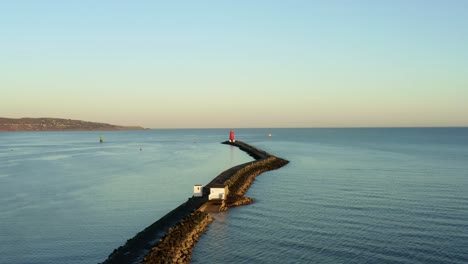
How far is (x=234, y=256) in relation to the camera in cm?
1988

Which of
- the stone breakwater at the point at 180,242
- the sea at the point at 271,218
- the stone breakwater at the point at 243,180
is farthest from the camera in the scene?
the stone breakwater at the point at 243,180

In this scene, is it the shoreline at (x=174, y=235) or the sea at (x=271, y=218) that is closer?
the shoreline at (x=174, y=235)

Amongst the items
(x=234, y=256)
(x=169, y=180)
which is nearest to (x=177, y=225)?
(x=234, y=256)

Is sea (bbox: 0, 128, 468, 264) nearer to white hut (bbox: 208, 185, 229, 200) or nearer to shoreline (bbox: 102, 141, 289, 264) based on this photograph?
shoreline (bbox: 102, 141, 289, 264)

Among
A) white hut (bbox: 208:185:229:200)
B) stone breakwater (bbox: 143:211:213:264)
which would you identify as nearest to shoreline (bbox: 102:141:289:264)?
stone breakwater (bbox: 143:211:213:264)

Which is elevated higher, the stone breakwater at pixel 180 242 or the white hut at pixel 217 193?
the white hut at pixel 217 193

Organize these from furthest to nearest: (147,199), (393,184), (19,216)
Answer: (393,184)
(147,199)
(19,216)

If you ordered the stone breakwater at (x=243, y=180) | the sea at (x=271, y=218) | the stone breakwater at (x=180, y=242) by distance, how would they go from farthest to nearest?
the stone breakwater at (x=243, y=180)
the sea at (x=271, y=218)
the stone breakwater at (x=180, y=242)

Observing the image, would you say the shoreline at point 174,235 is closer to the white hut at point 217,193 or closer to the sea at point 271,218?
the white hut at point 217,193

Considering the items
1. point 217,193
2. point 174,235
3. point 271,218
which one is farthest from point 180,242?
point 217,193

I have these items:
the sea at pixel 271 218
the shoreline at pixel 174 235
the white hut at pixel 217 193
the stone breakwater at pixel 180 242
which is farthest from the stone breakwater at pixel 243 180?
the stone breakwater at pixel 180 242

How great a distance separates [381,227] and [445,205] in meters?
8.84

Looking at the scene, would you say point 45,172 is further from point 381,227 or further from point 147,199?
point 381,227

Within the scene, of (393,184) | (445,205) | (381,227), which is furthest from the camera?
(393,184)
